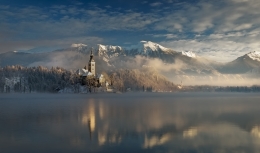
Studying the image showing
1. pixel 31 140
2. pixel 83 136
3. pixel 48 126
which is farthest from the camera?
pixel 48 126

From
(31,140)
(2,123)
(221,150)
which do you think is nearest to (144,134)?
(221,150)

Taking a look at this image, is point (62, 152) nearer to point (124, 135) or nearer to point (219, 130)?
point (124, 135)

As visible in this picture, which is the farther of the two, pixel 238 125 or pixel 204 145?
pixel 238 125

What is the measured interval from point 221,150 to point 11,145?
75.0ft

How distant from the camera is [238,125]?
46.3m

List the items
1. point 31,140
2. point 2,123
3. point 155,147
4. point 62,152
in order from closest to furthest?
point 62,152 → point 155,147 → point 31,140 → point 2,123

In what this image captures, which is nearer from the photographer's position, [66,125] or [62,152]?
[62,152]

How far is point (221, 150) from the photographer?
28.8m

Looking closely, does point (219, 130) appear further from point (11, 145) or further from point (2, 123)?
point (2, 123)

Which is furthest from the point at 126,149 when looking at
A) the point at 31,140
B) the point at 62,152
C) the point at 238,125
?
the point at 238,125

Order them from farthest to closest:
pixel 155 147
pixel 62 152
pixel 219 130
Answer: pixel 219 130 < pixel 155 147 < pixel 62 152

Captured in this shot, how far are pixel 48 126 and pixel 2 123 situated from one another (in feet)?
30.2

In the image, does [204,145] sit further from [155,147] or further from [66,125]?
[66,125]

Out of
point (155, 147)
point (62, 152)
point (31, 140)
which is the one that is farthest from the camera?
point (31, 140)
